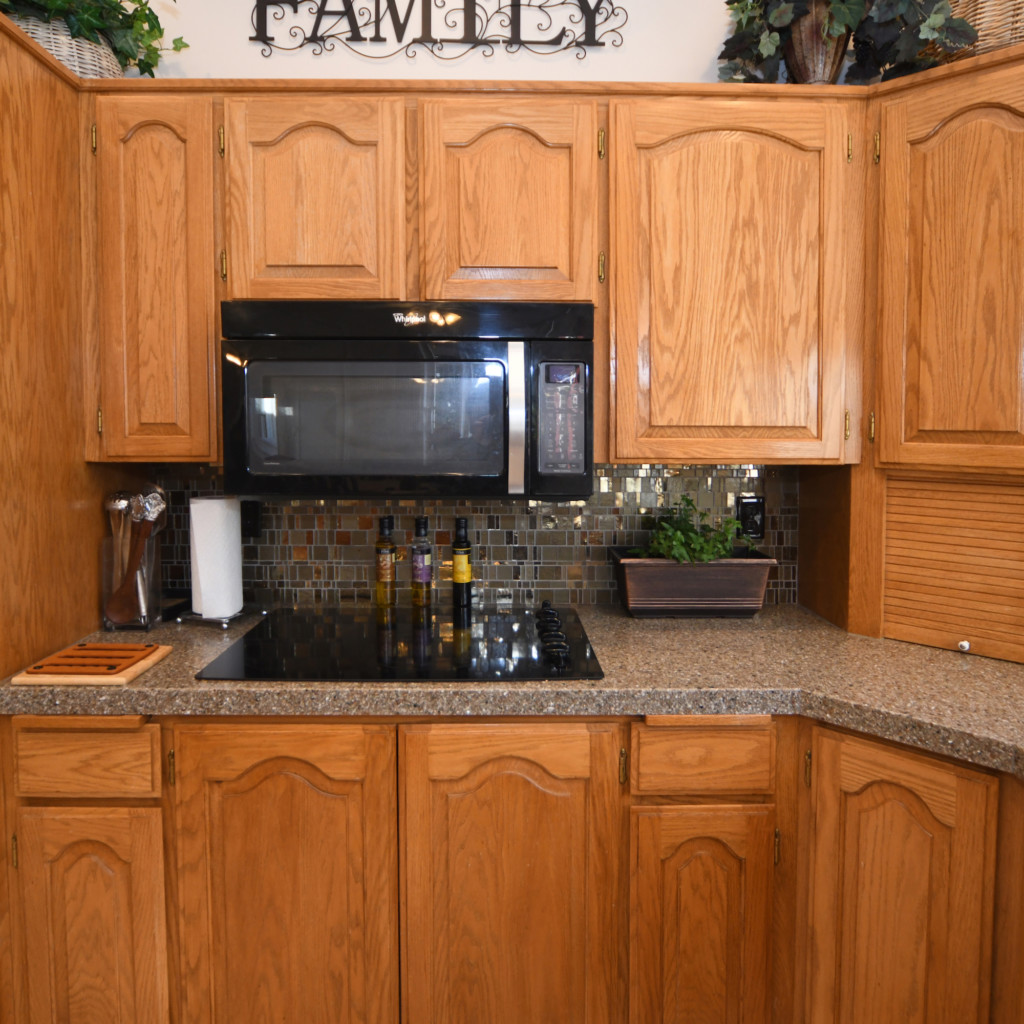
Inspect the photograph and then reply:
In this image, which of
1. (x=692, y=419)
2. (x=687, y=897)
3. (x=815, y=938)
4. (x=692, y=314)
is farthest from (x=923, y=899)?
(x=692, y=314)

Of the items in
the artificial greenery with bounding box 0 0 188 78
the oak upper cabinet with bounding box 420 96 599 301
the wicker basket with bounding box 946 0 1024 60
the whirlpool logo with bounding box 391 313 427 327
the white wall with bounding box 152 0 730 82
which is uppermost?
the white wall with bounding box 152 0 730 82

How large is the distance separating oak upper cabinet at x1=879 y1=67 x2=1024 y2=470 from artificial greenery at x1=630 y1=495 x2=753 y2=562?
1.32ft

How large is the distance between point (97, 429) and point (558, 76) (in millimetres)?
1412

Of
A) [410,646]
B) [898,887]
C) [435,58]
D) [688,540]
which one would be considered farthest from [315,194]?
[898,887]

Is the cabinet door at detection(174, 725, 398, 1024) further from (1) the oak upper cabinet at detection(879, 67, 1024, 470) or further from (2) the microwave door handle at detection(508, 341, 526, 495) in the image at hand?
(1) the oak upper cabinet at detection(879, 67, 1024, 470)

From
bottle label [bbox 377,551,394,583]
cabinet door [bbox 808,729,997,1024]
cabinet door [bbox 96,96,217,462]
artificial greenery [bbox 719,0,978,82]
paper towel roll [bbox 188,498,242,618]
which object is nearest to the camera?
cabinet door [bbox 808,729,997,1024]

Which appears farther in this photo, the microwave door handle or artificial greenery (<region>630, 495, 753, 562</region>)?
artificial greenery (<region>630, 495, 753, 562</region>)

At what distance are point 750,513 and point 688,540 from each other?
11.4 inches

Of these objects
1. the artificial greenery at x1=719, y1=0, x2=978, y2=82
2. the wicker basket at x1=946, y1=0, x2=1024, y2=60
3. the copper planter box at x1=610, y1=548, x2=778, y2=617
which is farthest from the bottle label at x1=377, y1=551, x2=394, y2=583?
the wicker basket at x1=946, y1=0, x2=1024, y2=60

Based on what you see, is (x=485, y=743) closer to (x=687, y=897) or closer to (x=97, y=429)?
(x=687, y=897)

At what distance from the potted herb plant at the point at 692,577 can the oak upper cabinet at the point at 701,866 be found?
1.50ft

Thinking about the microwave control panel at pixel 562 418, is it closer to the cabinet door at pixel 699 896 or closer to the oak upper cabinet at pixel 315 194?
the oak upper cabinet at pixel 315 194

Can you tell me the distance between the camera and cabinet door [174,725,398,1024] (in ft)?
4.75

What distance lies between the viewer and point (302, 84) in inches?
65.2
